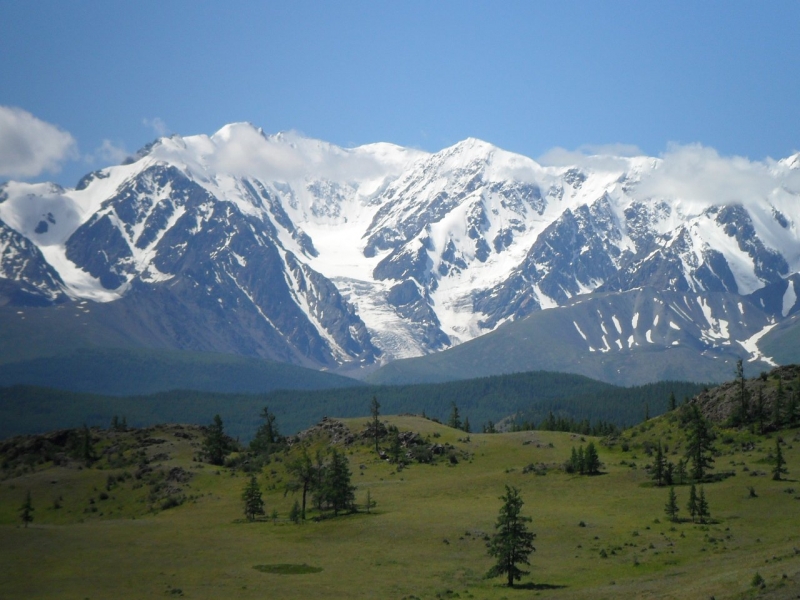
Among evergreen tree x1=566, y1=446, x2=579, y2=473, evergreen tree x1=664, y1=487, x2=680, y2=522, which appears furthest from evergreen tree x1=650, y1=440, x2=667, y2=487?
evergreen tree x1=664, y1=487, x2=680, y2=522

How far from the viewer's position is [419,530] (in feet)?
354

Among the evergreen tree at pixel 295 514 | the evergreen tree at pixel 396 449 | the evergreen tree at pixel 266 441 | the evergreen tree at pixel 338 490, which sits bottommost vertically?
the evergreen tree at pixel 295 514

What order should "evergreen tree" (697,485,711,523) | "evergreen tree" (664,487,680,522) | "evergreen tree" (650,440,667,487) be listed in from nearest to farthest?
"evergreen tree" (697,485,711,523) < "evergreen tree" (664,487,680,522) < "evergreen tree" (650,440,667,487)

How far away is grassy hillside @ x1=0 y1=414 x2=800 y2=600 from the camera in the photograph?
273 feet

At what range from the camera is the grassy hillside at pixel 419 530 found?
83.1 m

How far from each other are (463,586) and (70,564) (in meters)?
37.6

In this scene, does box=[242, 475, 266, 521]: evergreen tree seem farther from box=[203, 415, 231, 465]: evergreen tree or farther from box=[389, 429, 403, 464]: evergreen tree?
box=[203, 415, 231, 465]: evergreen tree

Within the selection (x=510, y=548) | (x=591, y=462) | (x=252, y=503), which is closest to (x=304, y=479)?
(x=252, y=503)

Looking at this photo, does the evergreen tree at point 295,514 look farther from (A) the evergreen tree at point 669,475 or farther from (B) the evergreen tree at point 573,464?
(A) the evergreen tree at point 669,475

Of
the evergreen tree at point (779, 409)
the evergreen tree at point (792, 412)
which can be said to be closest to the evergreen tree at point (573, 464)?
the evergreen tree at point (779, 409)

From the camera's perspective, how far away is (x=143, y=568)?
92.7m

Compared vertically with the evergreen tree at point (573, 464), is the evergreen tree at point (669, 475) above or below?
below

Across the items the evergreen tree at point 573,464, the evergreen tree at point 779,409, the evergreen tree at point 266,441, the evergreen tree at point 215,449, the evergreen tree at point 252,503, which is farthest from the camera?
the evergreen tree at point 266,441

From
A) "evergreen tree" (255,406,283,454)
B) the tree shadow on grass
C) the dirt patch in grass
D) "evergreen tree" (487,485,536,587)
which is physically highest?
"evergreen tree" (255,406,283,454)
